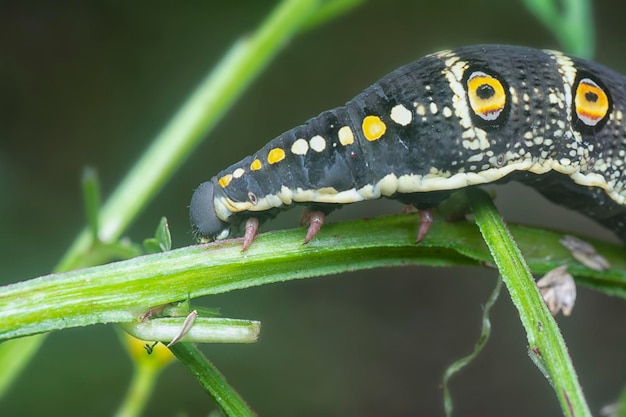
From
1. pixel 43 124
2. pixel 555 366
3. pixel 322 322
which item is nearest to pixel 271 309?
pixel 322 322

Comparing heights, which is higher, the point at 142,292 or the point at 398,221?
the point at 142,292

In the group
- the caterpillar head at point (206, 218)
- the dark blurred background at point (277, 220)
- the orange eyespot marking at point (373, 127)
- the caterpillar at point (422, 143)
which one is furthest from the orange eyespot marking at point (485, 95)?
the dark blurred background at point (277, 220)

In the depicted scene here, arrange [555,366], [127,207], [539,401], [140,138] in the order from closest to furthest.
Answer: [555,366] < [127,207] < [140,138] < [539,401]

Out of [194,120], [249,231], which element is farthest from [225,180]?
[194,120]

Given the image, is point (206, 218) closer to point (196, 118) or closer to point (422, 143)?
point (422, 143)

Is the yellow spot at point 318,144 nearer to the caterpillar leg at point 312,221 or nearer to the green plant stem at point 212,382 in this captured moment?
the caterpillar leg at point 312,221

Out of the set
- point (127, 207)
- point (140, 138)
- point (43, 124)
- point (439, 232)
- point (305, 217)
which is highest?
point (43, 124)

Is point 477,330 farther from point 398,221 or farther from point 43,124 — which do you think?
point 398,221
